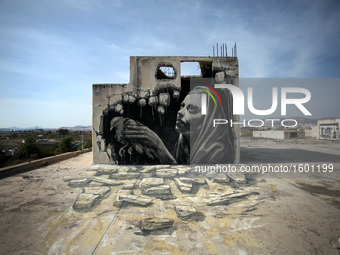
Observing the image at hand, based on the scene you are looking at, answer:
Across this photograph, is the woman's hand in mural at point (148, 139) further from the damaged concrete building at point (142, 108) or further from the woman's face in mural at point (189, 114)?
the woman's face in mural at point (189, 114)

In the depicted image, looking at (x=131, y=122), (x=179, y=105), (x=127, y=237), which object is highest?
(x=179, y=105)

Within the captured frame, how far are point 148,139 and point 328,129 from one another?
1145 inches

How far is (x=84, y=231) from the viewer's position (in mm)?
3656

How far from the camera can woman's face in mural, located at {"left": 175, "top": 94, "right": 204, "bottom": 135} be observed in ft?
30.3

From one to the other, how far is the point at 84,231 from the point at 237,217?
3.24 m

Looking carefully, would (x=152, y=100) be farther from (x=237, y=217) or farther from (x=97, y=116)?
(x=237, y=217)

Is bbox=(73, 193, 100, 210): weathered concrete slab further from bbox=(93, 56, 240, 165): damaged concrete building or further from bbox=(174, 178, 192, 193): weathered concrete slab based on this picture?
bbox=(93, 56, 240, 165): damaged concrete building

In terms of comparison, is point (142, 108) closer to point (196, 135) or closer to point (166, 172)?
point (196, 135)

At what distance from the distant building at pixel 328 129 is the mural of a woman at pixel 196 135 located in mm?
24911

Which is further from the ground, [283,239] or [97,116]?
[97,116]

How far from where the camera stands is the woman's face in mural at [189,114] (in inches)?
364

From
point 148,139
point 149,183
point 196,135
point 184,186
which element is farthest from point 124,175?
point 196,135

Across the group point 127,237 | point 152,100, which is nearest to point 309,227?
point 127,237

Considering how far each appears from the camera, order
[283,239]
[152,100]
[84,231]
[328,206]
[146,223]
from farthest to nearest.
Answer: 1. [152,100]
2. [328,206]
3. [146,223]
4. [84,231]
5. [283,239]
